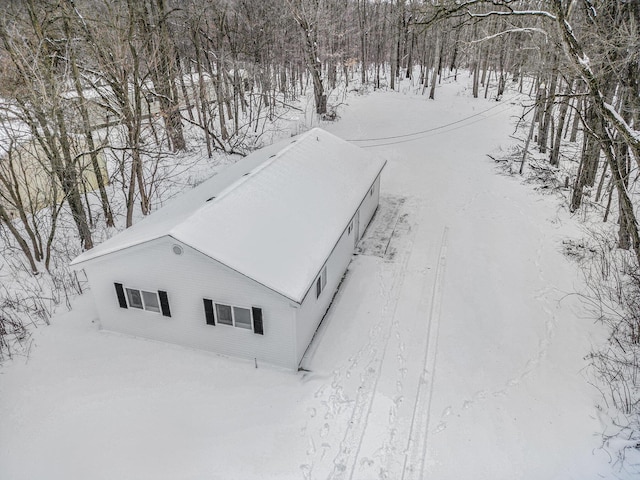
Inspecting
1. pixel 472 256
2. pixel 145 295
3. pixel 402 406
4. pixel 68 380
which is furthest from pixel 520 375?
pixel 68 380

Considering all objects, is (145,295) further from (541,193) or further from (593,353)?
(541,193)

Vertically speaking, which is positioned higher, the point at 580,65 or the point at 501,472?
the point at 580,65

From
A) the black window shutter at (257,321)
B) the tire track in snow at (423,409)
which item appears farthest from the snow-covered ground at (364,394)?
the black window shutter at (257,321)

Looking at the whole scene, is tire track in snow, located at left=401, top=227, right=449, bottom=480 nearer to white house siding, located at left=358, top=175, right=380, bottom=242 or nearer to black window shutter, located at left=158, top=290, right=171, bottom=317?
white house siding, located at left=358, top=175, right=380, bottom=242

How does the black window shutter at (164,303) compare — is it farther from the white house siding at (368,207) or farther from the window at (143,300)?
the white house siding at (368,207)

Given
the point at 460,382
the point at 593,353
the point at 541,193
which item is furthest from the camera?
the point at 541,193

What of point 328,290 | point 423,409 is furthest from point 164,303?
point 423,409

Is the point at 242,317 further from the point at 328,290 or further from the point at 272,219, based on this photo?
the point at 328,290
